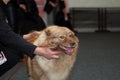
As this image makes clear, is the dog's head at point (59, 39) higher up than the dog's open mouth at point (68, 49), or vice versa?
the dog's head at point (59, 39)

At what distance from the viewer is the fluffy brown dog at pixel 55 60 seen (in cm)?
288

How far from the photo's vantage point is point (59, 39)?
2.90 m

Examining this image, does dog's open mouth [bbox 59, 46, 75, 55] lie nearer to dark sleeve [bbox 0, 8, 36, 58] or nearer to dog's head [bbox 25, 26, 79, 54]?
dog's head [bbox 25, 26, 79, 54]

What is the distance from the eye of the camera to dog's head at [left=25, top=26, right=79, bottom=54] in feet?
9.34

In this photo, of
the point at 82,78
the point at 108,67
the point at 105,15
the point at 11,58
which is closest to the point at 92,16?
the point at 105,15

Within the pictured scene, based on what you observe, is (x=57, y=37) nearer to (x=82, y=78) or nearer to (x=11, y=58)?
(x=11, y=58)

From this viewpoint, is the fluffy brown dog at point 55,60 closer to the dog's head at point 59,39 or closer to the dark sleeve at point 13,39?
the dog's head at point 59,39

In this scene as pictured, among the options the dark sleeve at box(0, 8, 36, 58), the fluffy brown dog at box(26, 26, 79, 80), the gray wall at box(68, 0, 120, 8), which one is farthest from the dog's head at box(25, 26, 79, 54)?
the gray wall at box(68, 0, 120, 8)

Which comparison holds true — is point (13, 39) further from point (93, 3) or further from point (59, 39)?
point (93, 3)

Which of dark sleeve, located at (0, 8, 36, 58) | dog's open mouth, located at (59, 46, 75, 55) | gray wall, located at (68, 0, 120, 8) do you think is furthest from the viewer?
gray wall, located at (68, 0, 120, 8)

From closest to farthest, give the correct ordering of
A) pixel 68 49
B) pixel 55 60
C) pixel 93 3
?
pixel 68 49 → pixel 55 60 → pixel 93 3

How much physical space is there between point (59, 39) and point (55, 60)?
0.30 meters

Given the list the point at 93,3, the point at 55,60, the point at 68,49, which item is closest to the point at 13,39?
the point at 68,49

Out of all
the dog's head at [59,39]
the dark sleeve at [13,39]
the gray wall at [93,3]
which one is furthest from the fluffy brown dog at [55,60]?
the gray wall at [93,3]
